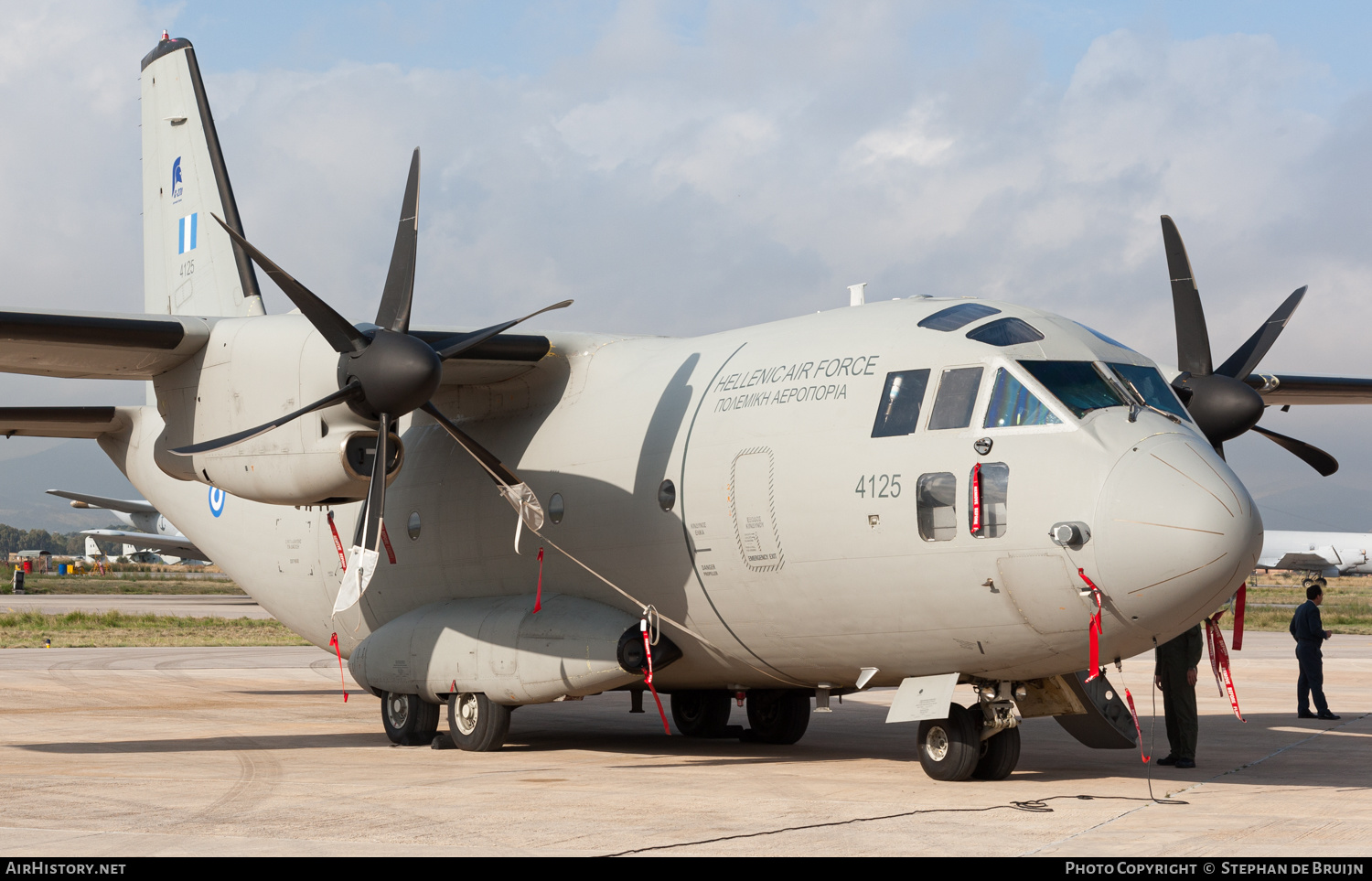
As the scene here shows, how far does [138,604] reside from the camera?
174 feet

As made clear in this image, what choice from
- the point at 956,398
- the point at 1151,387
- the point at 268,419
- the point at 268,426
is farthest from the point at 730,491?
the point at 268,419

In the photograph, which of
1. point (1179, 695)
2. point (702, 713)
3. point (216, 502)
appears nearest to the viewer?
point (1179, 695)

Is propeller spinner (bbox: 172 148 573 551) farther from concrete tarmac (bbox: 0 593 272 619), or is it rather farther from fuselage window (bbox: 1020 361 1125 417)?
concrete tarmac (bbox: 0 593 272 619)

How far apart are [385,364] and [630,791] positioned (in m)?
4.11

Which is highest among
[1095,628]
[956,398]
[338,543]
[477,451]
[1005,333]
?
[1005,333]

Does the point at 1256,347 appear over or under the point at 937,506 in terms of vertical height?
over

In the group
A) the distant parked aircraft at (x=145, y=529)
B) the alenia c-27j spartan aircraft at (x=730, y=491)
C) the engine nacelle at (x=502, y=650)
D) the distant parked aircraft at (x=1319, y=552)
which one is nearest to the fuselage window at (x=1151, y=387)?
the alenia c-27j spartan aircraft at (x=730, y=491)

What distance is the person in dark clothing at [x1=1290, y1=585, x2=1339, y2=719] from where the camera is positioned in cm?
1738

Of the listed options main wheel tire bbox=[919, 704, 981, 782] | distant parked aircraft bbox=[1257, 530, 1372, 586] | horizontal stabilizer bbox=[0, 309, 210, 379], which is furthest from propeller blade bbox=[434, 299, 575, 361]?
distant parked aircraft bbox=[1257, 530, 1372, 586]

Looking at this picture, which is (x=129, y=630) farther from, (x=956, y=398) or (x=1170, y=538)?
(x=1170, y=538)

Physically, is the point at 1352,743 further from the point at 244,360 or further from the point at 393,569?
the point at 244,360

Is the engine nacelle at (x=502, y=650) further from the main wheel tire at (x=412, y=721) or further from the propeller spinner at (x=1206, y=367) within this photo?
the propeller spinner at (x=1206, y=367)

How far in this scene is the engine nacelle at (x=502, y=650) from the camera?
12156 millimetres
